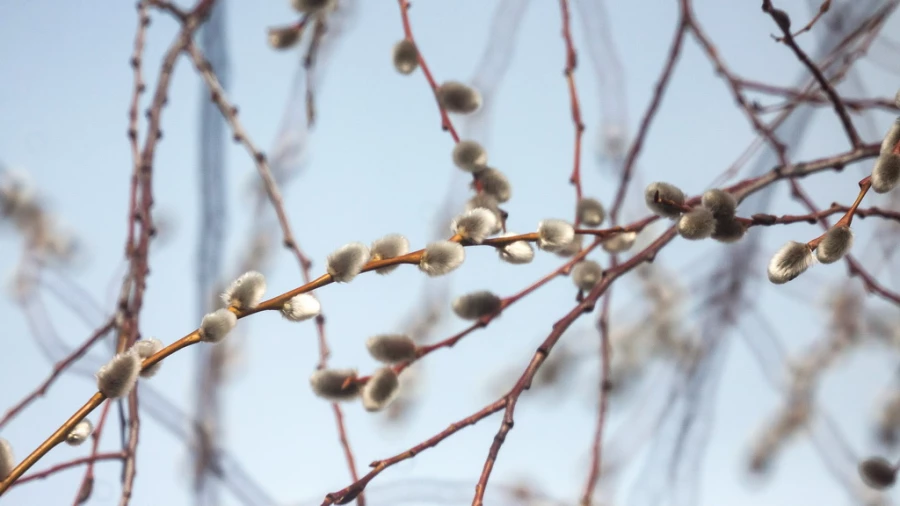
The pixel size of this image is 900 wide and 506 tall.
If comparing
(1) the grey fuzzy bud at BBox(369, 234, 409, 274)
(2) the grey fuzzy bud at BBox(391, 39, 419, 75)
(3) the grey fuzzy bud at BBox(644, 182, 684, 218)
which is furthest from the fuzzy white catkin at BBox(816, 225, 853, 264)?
(2) the grey fuzzy bud at BBox(391, 39, 419, 75)

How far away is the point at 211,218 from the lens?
106cm

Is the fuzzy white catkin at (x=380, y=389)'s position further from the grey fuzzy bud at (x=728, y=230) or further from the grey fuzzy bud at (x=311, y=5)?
the grey fuzzy bud at (x=311, y=5)

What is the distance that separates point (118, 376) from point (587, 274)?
542mm

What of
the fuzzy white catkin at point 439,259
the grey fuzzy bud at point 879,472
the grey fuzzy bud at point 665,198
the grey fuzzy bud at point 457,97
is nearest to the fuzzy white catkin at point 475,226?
the fuzzy white catkin at point 439,259

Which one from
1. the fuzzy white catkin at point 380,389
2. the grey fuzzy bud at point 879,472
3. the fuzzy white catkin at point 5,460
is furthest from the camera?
the grey fuzzy bud at point 879,472

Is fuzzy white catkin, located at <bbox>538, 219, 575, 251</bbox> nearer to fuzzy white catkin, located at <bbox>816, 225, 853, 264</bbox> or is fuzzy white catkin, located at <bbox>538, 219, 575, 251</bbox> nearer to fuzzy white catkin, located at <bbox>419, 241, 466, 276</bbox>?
fuzzy white catkin, located at <bbox>419, 241, 466, 276</bbox>

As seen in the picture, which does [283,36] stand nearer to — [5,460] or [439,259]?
[439,259]

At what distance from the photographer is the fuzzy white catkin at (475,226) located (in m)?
0.67

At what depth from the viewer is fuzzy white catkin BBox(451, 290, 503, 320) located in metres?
0.83

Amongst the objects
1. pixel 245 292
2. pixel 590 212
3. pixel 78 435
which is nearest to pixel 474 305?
pixel 590 212

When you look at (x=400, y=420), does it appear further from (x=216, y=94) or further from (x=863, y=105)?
(x=863, y=105)

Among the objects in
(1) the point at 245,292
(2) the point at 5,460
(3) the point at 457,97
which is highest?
(3) the point at 457,97

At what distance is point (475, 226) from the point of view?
668 mm

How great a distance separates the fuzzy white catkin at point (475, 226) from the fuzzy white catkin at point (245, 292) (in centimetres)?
19
